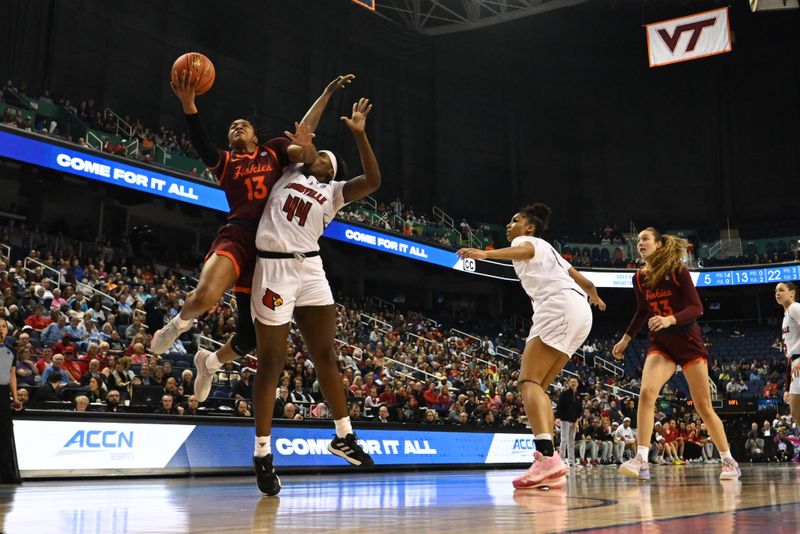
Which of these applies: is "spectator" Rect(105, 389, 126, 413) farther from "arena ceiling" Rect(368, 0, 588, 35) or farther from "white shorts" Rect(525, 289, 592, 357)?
"arena ceiling" Rect(368, 0, 588, 35)

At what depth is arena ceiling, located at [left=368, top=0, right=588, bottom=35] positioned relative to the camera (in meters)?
28.5

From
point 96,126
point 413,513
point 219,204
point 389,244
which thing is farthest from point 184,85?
point 389,244

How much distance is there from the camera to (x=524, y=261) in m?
5.53

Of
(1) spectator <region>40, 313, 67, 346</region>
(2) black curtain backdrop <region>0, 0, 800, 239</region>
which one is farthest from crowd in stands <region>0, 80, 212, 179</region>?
(2) black curtain backdrop <region>0, 0, 800, 239</region>

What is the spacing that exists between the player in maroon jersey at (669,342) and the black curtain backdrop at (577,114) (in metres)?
22.9

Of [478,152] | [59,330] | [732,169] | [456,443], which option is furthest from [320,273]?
[732,169]

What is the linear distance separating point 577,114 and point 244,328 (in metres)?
32.5

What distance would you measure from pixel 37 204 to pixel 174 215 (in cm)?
437

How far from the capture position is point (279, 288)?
15.0 feet

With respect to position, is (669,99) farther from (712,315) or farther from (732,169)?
(712,315)

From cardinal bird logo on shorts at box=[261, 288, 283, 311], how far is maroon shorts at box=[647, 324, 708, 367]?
10.9 ft

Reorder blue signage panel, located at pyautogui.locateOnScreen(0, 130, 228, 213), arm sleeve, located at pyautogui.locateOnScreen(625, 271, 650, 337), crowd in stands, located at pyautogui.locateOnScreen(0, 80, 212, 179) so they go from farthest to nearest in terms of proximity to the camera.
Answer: crowd in stands, located at pyautogui.locateOnScreen(0, 80, 212, 179)
blue signage panel, located at pyautogui.locateOnScreen(0, 130, 228, 213)
arm sleeve, located at pyautogui.locateOnScreen(625, 271, 650, 337)

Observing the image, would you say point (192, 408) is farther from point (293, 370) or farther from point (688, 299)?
point (688, 299)

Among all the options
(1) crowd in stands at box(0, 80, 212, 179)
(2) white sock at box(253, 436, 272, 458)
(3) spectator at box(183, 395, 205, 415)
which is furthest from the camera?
(1) crowd in stands at box(0, 80, 212, 179)
